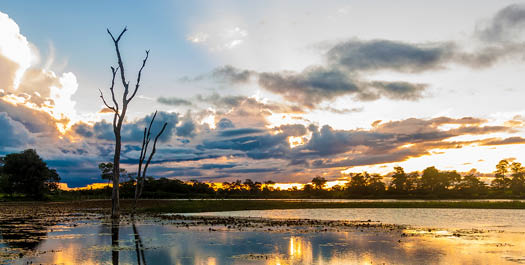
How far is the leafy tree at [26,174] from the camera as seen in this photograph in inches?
3964

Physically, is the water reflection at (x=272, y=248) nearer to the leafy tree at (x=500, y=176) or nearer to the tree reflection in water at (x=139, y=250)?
the tree reflection in water at (x=139, y=250)

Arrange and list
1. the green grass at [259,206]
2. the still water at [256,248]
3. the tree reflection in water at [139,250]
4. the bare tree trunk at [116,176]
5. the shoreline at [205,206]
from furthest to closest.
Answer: the green grass at [259,206]
the shoreline at [205,206]
the bare tree trunk at [116,176]
the still water at [256,248]
the tree reflection in water at [139,250]

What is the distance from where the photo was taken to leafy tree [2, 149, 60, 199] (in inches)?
3964

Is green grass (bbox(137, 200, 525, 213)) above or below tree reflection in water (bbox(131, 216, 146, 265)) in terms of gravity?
below

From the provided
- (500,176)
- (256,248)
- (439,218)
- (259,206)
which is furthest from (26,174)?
(500,176)

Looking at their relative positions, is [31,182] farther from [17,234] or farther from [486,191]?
[486,191]

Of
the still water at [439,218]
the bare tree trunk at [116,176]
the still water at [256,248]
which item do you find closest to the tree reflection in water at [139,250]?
the still water at [256,248]

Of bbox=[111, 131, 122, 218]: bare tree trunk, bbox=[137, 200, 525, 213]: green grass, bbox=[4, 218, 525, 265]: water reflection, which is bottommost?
bbox=[137, 200, 525, 213]: green grass

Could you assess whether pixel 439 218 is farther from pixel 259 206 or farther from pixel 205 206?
pixel 205 206

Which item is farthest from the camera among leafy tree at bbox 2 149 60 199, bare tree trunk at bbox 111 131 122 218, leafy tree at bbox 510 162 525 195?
leafy tree at bbox 510 162 525 195

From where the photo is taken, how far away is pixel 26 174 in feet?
332

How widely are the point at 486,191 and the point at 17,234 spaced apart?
204 metres

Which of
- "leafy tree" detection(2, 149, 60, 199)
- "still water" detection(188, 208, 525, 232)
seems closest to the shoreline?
"still water" detection(188, 208, 525, 232)

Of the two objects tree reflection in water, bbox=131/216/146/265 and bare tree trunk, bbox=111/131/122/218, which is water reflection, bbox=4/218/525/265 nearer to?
tree reflection in water, bbox=131/216/146/265
